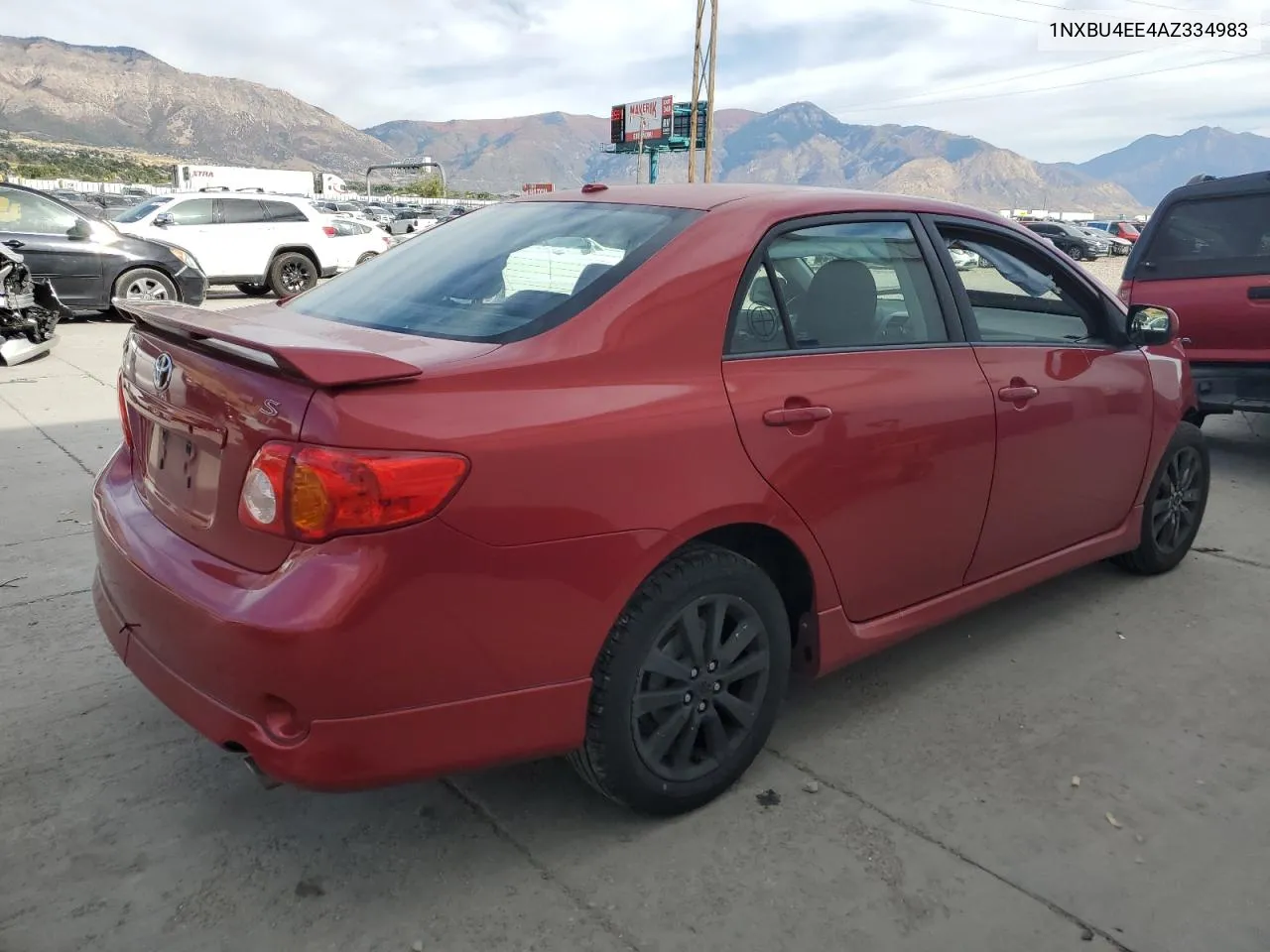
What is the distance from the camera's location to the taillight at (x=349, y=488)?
1.99 m

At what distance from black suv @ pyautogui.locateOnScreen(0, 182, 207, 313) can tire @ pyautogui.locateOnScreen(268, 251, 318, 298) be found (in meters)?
3.10

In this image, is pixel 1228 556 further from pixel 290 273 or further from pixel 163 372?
pixel 290 273

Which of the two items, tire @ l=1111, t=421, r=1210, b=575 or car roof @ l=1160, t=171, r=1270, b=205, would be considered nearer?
tire @ l=1111, t=421, r=1210, b=575

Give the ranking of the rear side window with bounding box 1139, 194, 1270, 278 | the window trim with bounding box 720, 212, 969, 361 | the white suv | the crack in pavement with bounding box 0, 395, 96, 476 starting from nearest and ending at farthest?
the window trim with bounding box 720, 212, 969, 361 → the crack in pavement with bounding box 0, 395, 96, 476 → the rear side window with bounding box 1139, 194, 1270, 278 → the white suv

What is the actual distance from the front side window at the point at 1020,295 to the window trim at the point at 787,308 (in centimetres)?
12

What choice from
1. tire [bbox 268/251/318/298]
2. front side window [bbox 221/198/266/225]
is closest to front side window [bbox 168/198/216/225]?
front side window [bbox 221/198/266/225]

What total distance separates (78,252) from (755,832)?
11388 mm

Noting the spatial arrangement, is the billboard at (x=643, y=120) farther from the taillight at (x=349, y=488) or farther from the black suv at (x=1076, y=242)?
the taillight at (x=349, y=488)

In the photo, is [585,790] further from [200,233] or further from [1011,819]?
[200,233]

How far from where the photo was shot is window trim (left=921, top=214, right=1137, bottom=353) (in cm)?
328

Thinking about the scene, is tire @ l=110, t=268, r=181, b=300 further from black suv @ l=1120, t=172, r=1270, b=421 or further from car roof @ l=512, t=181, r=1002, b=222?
black suv @ l=1120, t=172, r=1270, b=421

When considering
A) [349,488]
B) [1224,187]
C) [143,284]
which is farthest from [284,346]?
[143,284]

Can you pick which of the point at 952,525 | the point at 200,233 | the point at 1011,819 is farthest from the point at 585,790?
the point at 200,233

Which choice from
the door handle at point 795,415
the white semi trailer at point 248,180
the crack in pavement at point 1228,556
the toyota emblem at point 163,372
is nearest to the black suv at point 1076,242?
the crack in pavement at point 1228,556
